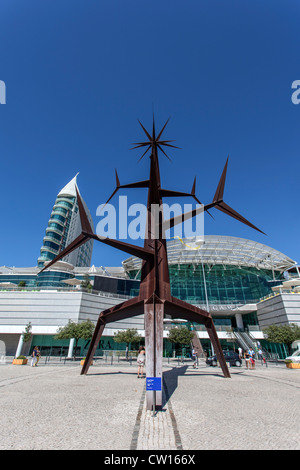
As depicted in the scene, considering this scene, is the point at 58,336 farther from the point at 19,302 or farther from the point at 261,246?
the point at 261,246

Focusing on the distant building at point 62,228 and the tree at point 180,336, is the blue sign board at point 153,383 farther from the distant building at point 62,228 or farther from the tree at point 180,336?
the distant building at point 62,228

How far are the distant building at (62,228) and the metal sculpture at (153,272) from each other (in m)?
73.4

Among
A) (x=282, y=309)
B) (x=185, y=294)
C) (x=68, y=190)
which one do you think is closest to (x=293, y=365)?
(x=282, y=309)

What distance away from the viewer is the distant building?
3182 inches

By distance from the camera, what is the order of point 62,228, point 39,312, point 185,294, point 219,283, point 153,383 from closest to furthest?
point 153,383 → point 39,312 → point 185,294 → point 219,283 → point 62,228

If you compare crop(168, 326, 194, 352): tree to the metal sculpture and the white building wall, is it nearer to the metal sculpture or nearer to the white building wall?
the white building wall

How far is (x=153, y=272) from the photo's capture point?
1016 centimetres

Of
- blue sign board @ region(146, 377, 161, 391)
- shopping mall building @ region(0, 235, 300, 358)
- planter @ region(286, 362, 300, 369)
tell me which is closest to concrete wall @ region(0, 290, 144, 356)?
shopping mall building @ region(0, 235, 300, 358)

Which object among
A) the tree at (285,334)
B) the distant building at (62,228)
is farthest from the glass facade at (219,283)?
the distant building at (62,228)

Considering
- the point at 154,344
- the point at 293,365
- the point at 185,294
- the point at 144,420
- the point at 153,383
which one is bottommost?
the point at 144,420

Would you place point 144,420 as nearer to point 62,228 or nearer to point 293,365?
point 293,365

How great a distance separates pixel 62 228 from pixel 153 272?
82641 mm
